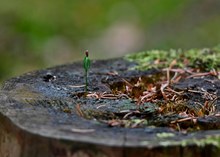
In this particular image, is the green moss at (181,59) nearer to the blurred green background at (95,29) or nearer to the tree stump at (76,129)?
the tree stump at (76,129)

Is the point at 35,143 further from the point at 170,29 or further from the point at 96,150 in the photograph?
the point at 170,29

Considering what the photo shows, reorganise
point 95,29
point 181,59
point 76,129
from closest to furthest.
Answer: point 76,129 < point 181,59 < point 95,29

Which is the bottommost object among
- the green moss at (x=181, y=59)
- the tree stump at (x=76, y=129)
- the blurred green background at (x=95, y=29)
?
the tree stump at (x=76, y=129)

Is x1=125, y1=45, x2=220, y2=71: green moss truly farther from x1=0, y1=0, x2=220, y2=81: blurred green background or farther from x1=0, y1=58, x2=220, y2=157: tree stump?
x1=0, y1=0, x2=220, y2=81: blurred green background

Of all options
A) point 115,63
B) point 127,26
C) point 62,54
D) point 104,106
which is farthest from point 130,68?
point 127,26

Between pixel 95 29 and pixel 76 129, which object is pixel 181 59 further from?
pixel 95 29

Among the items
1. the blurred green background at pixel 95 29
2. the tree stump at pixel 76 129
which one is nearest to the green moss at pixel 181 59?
the tree stump at pixel 76 129

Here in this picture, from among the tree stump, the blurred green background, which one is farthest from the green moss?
the blurred green background

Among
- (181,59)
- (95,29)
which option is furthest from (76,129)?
(95,29)
